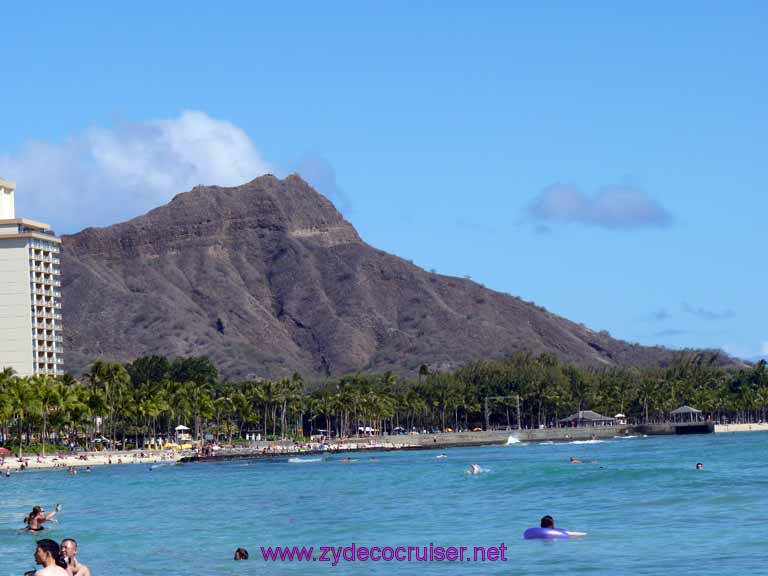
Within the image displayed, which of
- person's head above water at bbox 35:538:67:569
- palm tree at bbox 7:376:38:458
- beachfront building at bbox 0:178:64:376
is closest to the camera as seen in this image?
person's head above water at bbox 35:538:67:569

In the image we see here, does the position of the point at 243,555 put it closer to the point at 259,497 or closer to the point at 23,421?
the point at 259,497

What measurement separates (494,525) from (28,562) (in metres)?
18.3

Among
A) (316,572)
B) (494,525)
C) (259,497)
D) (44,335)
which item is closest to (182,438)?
(44,335)

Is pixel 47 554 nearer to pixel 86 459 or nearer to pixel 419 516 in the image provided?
pixel 419 516

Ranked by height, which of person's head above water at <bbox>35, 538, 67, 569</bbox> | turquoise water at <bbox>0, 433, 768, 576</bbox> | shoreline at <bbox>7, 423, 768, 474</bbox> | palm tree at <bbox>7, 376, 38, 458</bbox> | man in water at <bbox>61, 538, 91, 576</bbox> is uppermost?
palm tree at <bbox>7, 376, 38, 458</bbox>

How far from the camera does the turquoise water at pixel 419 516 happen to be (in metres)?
40.6

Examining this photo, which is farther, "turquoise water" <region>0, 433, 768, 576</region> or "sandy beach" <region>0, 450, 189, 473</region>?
"sandy beach" <region>0, 450, 189, 473</region>

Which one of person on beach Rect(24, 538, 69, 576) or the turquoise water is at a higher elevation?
person on beach Rect(24, 538, 69, 576)

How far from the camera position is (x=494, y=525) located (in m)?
Result: 52.6

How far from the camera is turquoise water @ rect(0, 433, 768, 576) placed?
40625mm

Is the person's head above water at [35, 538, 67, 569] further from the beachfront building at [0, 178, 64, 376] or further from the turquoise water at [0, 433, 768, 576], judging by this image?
the beachfront building at [0, 178, 64, 376]

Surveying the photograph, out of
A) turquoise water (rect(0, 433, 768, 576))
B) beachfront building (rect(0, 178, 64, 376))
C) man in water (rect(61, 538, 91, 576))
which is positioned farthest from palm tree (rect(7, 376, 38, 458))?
man in water (rect(61, 538, 91, 576))

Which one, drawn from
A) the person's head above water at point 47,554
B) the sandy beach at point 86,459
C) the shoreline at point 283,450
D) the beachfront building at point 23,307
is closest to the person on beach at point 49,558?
the person's head above water at point 47,554

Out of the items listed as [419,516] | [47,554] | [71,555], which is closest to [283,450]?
[419,516]
